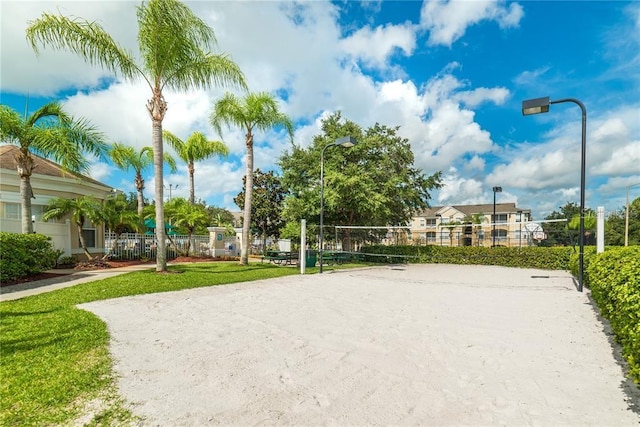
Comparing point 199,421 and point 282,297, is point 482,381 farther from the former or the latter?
point 282,297

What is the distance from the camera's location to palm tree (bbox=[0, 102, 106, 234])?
37.9 feet

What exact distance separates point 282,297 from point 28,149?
11.3 metres

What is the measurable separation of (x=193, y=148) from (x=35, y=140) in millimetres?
11250

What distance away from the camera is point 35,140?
1175 centimetres

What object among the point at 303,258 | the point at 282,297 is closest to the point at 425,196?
the point at 303,258

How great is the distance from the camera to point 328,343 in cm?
499

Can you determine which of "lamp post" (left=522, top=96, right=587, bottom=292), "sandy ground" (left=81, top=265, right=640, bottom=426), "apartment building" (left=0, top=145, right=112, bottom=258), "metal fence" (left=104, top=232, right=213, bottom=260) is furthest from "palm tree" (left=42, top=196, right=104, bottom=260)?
"lamp post" (left=522, top=96, right=587, bottom=292)

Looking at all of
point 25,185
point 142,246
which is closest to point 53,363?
point 25,185

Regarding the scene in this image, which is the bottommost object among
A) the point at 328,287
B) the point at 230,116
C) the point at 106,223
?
the point at 328,287

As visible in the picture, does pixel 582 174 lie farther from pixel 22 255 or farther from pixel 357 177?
pixel 22 255

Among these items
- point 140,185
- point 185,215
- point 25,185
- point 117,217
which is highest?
point 140,185

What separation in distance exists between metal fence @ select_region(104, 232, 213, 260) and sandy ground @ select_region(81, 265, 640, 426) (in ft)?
40.2

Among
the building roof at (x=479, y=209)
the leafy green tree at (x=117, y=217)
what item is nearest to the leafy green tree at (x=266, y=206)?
the leafy green tree at (x=117, y=217)

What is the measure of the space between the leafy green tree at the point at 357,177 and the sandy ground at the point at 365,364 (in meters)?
12.1
